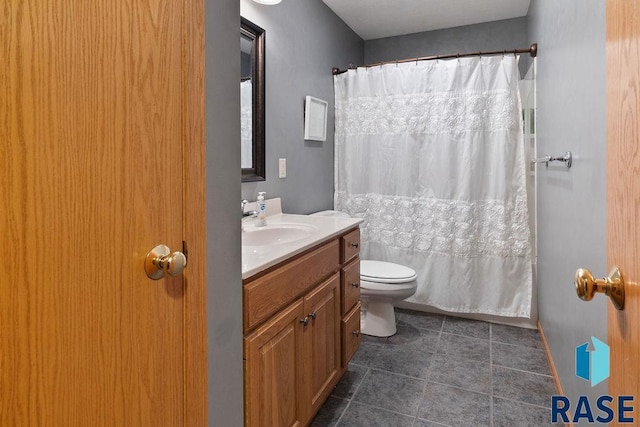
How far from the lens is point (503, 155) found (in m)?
2.65

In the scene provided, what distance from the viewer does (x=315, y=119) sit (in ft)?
8.98

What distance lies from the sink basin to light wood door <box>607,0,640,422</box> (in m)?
1.31

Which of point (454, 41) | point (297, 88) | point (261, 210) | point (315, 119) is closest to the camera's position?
point (261, 210)

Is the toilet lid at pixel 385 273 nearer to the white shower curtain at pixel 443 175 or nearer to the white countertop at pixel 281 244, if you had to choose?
the white shower curtain at pixel 443 175

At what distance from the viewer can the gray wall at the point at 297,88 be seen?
2.28m

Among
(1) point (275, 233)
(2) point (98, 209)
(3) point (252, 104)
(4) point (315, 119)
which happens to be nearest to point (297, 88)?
(4) point (315, 119)

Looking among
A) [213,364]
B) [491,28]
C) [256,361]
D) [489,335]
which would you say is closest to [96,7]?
[213,364]

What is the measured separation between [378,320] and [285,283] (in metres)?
1.45

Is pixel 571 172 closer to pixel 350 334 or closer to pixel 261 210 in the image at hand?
pixel 350 334

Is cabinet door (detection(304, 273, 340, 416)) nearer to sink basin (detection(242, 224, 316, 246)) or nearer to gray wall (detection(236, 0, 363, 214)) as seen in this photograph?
sink basin (detection(242, 224, 316, 246))

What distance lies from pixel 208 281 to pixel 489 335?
2.35 metres

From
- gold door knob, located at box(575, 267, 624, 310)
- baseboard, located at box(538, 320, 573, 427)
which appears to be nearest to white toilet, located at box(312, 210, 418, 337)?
baseboard, located at box(538, 320, 573, 427)

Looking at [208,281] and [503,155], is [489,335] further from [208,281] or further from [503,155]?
[208,281]

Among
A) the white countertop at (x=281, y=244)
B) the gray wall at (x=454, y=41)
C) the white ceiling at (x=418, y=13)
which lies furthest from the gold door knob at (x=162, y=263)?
the gray wall at (x=454, y=41)
